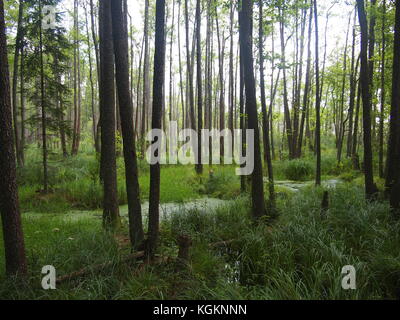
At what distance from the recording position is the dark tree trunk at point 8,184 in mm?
2613

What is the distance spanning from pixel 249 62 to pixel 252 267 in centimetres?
357

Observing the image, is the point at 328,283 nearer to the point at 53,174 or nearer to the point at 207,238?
the point at 207,238

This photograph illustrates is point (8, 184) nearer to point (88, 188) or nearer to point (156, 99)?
point (156, 99)

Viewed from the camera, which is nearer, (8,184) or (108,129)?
(8,184)

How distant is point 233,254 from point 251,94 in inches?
116

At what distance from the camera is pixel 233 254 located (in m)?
3.88

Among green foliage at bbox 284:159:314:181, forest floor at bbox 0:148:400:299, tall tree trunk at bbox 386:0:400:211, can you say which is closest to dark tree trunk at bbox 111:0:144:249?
forest floor at bbox 0:148:400:299

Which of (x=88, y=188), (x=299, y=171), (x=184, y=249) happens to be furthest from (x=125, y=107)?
(x=299, y=171)

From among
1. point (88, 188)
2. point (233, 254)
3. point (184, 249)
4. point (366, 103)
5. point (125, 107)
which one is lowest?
point (233, 254)

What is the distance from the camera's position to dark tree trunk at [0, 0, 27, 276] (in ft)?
8.57

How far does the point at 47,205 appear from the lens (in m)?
6.37

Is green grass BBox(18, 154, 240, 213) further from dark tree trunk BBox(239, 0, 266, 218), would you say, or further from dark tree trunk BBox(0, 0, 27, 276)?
dark tree trunk BBox(0, 0, 27, 276)

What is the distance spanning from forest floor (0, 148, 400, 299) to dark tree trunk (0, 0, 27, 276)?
26 centimetres
